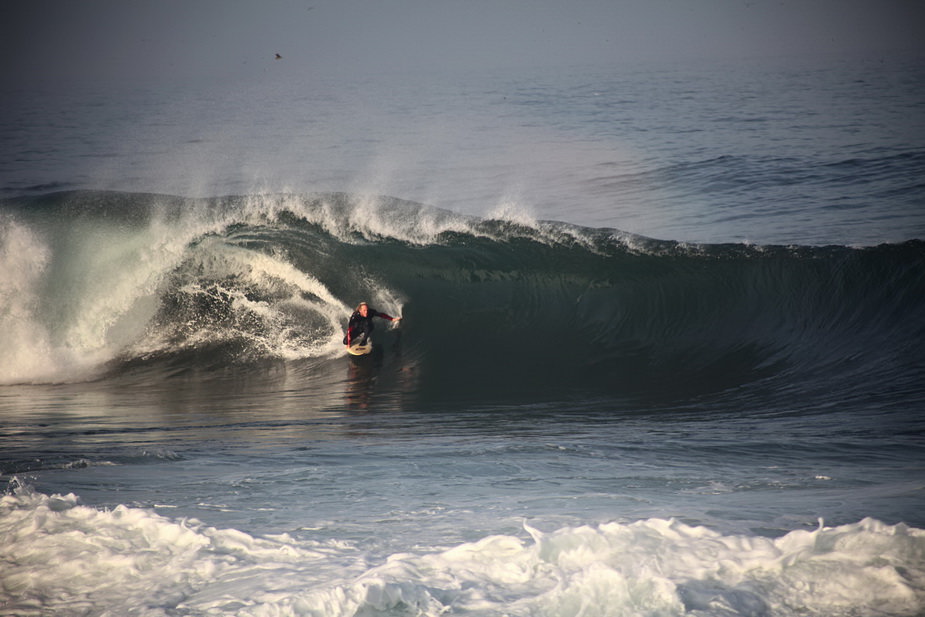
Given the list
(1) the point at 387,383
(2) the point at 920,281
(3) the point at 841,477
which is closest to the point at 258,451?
(1) the point at 387,383

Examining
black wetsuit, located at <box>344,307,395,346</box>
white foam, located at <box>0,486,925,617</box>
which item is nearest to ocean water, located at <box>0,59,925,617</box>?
white foam, located at <box>0,486,925,617</box>

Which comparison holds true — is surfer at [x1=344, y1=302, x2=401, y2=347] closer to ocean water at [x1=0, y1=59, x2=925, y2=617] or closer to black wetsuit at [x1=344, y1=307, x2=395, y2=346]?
black wetsuit at [x1=344, y1=307, x2=395, y2=346]

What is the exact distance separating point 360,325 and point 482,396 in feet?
7.62

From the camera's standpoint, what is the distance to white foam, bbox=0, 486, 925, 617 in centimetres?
289

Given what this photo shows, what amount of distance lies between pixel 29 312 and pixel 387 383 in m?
5.90

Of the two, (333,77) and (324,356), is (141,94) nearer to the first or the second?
(333,77)

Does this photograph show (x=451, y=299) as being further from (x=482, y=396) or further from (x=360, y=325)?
(x=482, y=396)

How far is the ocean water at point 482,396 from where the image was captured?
3168 mm

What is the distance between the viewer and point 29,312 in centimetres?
1055

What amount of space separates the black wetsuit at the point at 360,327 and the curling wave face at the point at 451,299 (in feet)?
1.12

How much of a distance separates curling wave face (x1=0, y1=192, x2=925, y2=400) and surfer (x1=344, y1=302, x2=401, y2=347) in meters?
0.34

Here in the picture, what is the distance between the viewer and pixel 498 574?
319 centimetres

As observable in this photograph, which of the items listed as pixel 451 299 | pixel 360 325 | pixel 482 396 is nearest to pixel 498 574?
pixel 482 396

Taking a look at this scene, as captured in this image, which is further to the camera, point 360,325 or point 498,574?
point 360,325
